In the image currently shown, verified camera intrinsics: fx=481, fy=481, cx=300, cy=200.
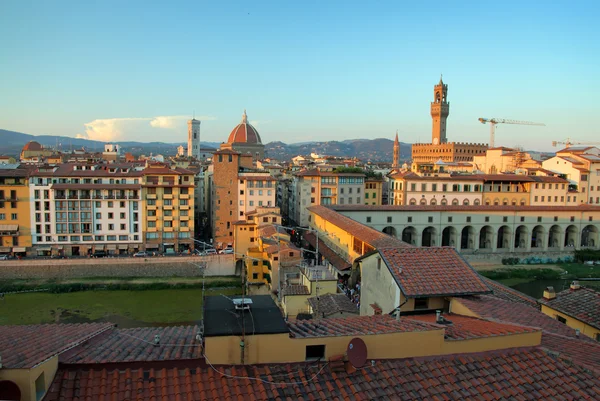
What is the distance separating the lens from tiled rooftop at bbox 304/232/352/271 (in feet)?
99.1

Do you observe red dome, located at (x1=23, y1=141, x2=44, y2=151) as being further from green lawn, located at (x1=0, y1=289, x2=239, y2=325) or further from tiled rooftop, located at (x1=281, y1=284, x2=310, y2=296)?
tiled rooftop, located at (x1=281, y1=284, x2=310, y2=296)

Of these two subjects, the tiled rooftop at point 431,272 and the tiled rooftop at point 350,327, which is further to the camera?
the tiled rooftop at point 431,272

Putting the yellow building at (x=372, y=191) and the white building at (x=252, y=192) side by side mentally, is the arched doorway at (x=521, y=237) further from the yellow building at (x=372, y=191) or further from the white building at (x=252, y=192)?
the white building at (x=252, y=192)

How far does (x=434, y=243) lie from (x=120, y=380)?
39579 mm

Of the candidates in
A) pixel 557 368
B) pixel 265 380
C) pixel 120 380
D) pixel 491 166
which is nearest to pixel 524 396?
pixel 557 368

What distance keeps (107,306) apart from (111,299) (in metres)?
1.64

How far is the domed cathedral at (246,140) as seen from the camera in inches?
3408

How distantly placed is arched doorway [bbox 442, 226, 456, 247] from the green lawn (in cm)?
2055

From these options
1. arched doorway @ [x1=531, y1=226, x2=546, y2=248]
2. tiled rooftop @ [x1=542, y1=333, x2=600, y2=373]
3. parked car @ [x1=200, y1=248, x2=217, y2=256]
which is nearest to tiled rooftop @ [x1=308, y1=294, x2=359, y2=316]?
tiled rooftop @ [x1=542, y1=333, x2=600, y2=373]

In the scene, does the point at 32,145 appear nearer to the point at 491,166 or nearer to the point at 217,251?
the point at 217,251

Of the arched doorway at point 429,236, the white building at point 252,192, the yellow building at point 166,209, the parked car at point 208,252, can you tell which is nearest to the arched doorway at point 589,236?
the arched doorway at point 429,236

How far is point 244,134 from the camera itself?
89.4 m

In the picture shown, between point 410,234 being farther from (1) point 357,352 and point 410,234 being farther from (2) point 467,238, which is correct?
(1) point 357,352

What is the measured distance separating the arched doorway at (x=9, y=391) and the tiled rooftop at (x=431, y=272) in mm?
7774
